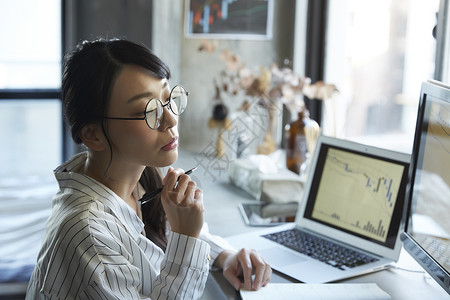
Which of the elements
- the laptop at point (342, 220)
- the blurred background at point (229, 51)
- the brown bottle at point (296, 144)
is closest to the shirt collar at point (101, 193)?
the laptop at point (342, 220)

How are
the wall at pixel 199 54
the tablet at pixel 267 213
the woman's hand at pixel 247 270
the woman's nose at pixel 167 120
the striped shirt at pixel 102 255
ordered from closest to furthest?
the striped shirt at pixel 102 255 < the woman's nose at pixel 167 120 < the woman's hand at pixel 247 270 < the tablet at pixel 267 213 < the wall at pixel 199 54

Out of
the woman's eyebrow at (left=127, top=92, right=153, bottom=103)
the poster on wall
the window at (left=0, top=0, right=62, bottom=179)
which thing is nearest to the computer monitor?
the woman's eyebrow at (left=127, top=92, right=153, bottom=103)

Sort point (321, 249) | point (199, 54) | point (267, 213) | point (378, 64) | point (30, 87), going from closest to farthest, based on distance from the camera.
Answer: point (321, 249) < point (267, 213) < point (378, 64) < point (199, 54) < point (30, 87)

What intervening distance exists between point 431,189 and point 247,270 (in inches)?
16.6

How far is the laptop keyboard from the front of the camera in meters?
1.37

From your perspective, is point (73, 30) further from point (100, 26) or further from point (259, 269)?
point (259, 269)

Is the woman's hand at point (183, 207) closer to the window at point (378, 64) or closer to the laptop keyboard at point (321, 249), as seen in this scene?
the laptop keyboard at point (321, 249)

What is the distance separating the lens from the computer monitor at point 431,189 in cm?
112

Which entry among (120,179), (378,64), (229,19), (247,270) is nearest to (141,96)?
(120,179)

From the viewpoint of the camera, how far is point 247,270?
1230 millimetres

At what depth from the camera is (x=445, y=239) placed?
1125mm

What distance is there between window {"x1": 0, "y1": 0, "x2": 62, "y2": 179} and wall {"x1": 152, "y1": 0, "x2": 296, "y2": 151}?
0.65 meters

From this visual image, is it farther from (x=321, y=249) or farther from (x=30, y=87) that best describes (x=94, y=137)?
(x=30, y=87)

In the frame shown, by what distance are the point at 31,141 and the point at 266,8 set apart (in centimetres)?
147
